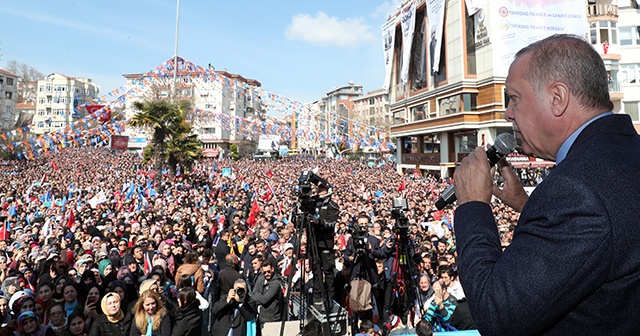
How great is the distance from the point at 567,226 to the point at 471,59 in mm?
34998

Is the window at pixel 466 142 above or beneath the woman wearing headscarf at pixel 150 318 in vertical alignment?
above

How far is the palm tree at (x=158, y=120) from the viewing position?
2620cm

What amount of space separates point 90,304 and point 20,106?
9806 cm

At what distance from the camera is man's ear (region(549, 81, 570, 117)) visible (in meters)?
1.25

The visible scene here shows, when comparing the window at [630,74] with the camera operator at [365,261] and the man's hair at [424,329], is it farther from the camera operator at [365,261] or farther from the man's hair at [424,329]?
the man's hair at [424,329]

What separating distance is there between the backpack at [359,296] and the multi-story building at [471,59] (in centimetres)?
2231

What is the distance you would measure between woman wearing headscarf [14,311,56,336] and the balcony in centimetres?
3882

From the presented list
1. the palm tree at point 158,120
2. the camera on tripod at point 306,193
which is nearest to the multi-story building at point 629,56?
the palm tree at point 158,120

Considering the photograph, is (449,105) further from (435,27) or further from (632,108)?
(632,108)

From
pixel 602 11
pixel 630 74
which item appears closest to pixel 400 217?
pixel 630 74

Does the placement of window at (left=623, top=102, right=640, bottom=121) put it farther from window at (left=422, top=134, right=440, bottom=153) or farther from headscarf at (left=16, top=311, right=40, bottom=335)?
headscarf at (left=16, top=311, right=40, bottom=335)

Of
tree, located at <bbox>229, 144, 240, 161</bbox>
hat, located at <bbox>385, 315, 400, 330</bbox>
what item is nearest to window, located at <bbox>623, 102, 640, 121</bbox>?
hat, located at <bbox>385, 315, 400, 330</bbox>

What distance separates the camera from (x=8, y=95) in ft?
214

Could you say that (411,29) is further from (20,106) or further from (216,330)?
(20,106)
